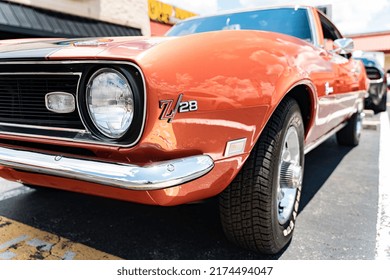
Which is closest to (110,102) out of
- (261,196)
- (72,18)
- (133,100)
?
(133,100)

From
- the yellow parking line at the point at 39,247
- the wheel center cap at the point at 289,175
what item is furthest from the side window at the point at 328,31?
the yellow parking line at the point at 39,247

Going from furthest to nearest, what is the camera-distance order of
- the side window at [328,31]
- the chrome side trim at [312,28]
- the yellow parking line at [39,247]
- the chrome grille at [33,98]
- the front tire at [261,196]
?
1. the side window at [328,31]
2. the chrome side trim at [312,28]
3. the yellow parking line at [39,247]
4. the front tire at [261,196]
5. the chrome grille at [33,98]

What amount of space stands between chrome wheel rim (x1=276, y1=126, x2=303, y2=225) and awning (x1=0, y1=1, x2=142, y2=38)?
659 cm

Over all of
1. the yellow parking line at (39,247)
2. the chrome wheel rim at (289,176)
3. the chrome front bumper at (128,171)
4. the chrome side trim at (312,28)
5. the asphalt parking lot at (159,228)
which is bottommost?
the asphalt parking lot at (159,228)

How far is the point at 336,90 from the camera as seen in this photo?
104 inches

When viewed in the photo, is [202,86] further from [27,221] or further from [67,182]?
[27,221]

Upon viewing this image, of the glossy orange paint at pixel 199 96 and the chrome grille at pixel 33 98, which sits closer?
the glossy orange paint at pixel 199 96

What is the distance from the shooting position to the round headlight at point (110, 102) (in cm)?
130

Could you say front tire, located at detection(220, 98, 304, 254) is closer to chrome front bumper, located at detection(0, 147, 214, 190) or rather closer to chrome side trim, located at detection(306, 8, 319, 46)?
chrome front bumper, located at detection(0, 147, 214, 190)

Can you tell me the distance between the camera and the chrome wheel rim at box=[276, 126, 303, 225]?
1906 millimetres

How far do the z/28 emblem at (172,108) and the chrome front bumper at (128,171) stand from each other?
0.17 m

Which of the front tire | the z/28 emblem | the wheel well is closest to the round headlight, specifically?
the z/28 emblem

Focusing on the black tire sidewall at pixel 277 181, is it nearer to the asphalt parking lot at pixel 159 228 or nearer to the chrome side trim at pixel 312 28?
the asphalt parking lot at pixel 159 228
